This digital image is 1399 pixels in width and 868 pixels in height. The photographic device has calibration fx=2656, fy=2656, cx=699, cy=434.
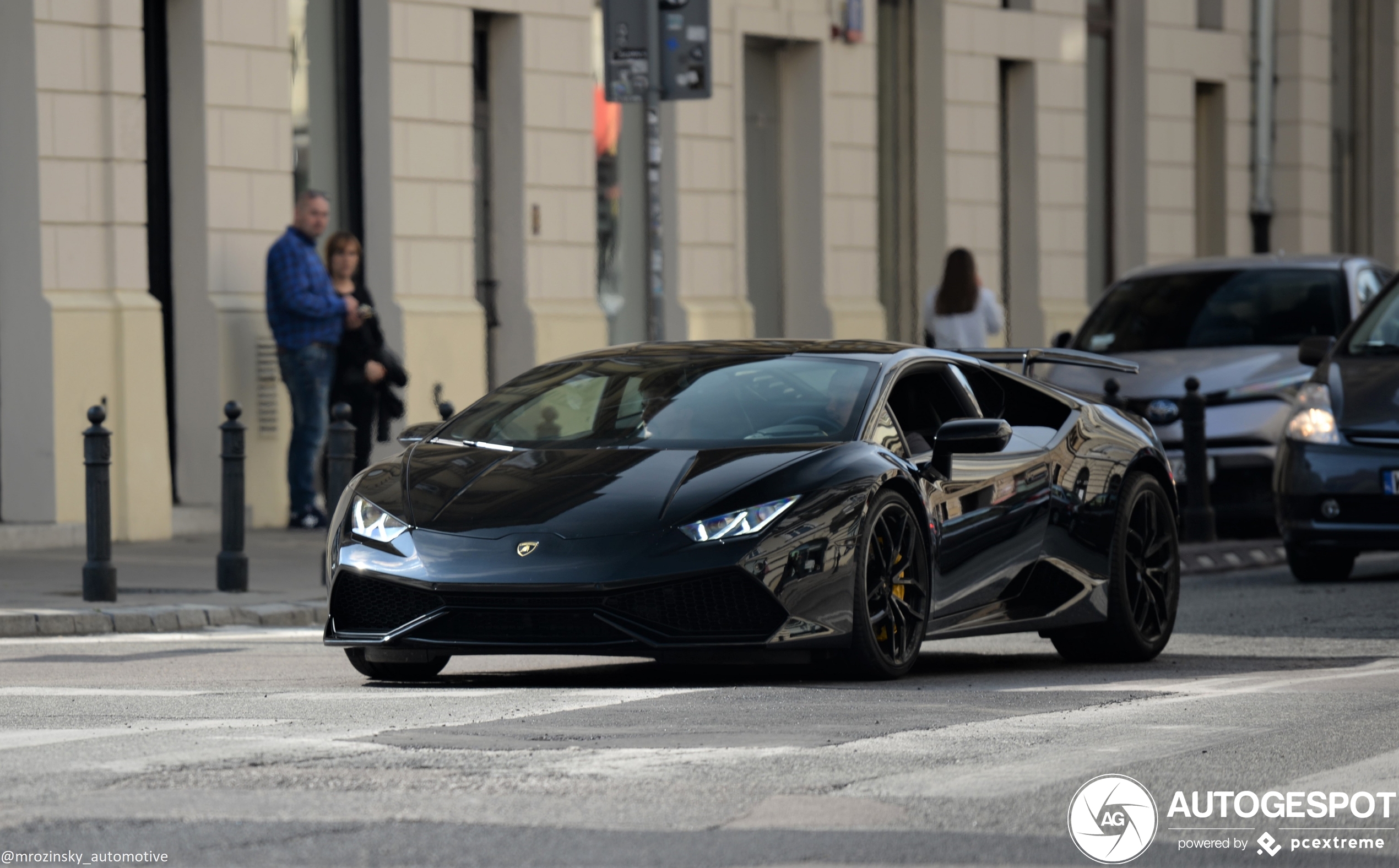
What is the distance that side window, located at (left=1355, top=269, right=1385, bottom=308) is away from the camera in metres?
17.3

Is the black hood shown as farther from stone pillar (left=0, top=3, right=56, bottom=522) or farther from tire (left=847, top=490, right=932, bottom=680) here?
stone pillar (left=0, top=3, right=56, bottom=522)

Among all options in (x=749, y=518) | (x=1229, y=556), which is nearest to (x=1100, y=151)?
(x=1229, y=556)

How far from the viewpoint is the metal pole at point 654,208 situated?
14.7 meters

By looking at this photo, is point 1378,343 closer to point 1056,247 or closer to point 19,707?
point 19,707

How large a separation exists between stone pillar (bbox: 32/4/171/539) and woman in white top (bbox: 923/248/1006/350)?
5.42m

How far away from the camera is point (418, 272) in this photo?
19141mm

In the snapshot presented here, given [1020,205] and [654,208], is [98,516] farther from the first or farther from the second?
[1020,205]

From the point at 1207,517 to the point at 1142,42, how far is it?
11633 millimetres

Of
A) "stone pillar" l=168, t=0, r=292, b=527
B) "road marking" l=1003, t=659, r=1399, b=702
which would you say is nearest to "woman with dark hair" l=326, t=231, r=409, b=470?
Result: "stone pillar" l=168, t=0, r=292, b=527

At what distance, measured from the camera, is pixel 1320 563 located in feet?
45.7

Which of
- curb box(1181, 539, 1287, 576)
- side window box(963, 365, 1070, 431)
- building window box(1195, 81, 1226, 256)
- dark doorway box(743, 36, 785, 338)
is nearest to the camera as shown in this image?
side window box(963, 365, 1070, 431)

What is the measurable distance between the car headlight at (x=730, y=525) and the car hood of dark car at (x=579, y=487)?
37mm

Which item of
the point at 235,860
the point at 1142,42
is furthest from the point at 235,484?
the point at 1142,42

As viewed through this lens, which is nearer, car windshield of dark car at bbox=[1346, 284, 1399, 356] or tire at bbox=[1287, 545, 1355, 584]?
car windshield of dark car at bbox=[1346, 284, 1399, 356]
